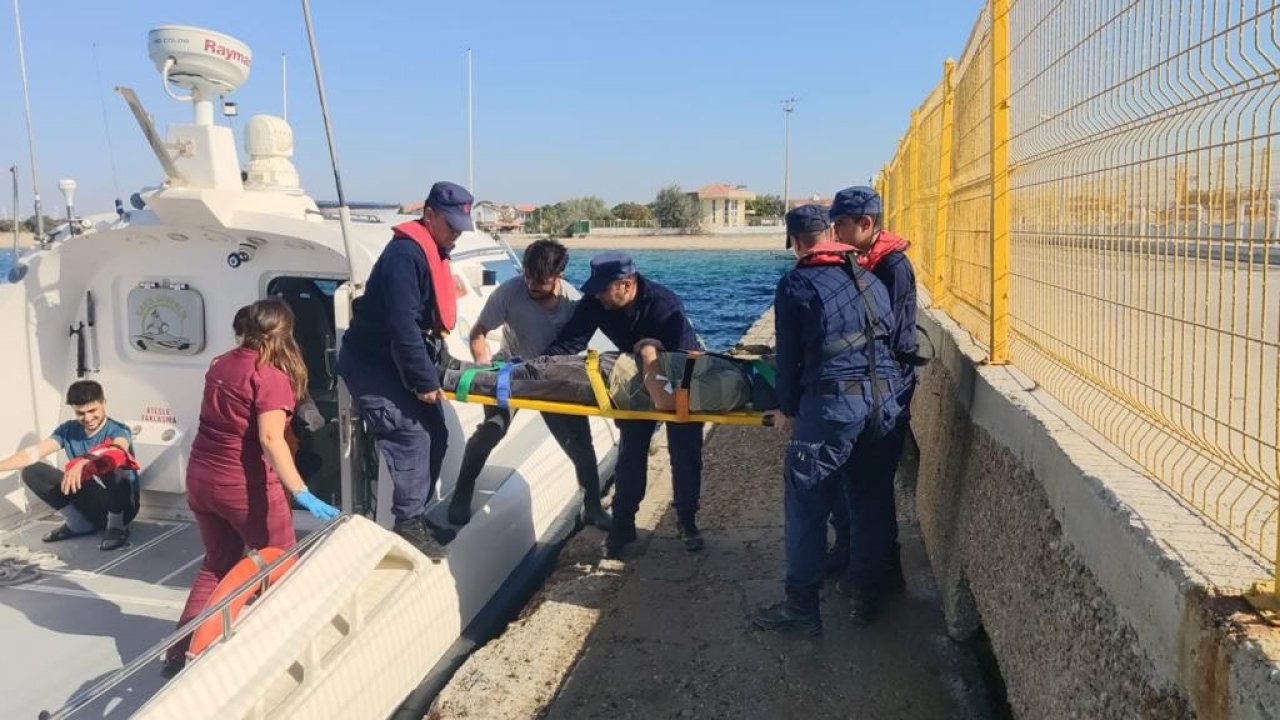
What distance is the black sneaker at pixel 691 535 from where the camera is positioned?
5117 mm

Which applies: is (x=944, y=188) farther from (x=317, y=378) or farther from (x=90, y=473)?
(x=90, y=473)

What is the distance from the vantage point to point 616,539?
516cm

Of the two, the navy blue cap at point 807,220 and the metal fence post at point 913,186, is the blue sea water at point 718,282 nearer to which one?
→ the navy blue cap at point 807,220

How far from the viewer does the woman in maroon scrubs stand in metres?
3.91

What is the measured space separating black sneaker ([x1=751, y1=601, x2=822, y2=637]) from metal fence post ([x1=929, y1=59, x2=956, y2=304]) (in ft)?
8.04

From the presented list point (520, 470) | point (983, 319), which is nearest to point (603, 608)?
point (520, 470)

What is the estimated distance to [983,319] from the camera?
412 centimetres

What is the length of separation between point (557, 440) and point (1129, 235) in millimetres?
3704

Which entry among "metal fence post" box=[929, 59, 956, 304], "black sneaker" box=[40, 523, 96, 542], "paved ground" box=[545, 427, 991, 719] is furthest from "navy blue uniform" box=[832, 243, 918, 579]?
"black sneaker" box=[40, 523, 96, 542]

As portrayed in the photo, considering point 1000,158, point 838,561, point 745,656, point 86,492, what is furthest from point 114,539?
point 1000,158

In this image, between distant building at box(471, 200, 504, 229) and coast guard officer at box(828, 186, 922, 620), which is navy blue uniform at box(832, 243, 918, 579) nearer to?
coast guard officer at box(828, 186, 922, 620)

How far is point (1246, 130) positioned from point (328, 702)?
11.4ft

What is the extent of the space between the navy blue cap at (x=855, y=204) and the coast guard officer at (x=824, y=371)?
0.49m

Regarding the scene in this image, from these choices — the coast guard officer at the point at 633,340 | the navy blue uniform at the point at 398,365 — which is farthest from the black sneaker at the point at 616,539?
the navy blue uniform at the point at 398,365
